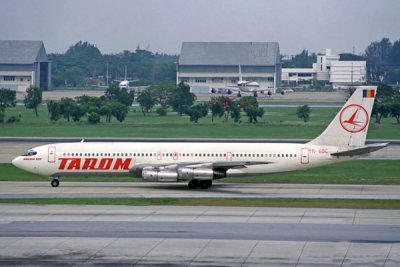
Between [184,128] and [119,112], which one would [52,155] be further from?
[119,112]

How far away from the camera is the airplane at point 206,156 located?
171 feet

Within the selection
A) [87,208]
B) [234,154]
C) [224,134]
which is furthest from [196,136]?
[87,208]

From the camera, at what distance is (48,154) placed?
52.6m

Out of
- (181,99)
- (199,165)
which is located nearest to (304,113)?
(181,99)

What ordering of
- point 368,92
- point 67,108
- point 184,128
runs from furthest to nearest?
1. point 67,108
2. point 184,128
3. point 368,92

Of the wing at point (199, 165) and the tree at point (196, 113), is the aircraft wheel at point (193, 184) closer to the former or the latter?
the wing at point (199, 165)

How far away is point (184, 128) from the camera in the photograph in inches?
4355

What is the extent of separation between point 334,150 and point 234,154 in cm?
794

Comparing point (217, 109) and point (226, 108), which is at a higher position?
point (226, 108)

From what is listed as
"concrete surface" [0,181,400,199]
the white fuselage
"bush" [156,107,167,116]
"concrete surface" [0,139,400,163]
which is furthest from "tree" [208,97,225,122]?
the white fuselage

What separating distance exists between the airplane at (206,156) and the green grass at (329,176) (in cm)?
466

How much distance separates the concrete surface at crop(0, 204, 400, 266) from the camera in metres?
29.6

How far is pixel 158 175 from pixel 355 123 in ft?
53.3

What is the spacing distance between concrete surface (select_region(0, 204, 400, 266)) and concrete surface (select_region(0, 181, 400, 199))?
5485 millimetres
